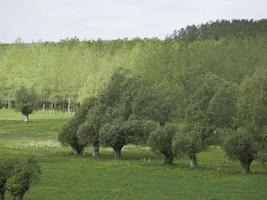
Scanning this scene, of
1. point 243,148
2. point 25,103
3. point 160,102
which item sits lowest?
point 243,148

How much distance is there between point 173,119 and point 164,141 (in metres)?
25.6

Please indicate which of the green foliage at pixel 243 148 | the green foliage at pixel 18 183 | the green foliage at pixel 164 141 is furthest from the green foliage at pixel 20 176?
the green foliage at pixel 164 141

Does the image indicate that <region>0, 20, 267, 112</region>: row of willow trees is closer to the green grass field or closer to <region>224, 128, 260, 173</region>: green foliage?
the green grass field

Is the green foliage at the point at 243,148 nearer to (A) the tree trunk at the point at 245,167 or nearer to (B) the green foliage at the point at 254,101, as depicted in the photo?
(A) the tree trunk at the point at 245,167

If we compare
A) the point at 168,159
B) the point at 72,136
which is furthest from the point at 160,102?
the point at 168,159

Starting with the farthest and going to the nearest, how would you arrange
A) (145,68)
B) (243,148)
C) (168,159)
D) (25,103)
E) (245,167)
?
(145,68)
(25,103)
(168,159)
(245,167)
(243,148)

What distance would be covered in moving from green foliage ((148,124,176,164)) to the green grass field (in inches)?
77.8

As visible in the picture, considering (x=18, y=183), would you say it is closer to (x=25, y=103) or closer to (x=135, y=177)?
(x=135, y=177)

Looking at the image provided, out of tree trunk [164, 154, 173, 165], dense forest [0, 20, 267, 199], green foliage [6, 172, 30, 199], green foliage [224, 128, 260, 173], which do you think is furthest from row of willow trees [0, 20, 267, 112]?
green foliage [6, 172, 30, 199]

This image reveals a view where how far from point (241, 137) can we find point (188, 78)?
73037 millimetres

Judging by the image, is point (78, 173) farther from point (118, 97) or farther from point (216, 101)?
point (216, 101)

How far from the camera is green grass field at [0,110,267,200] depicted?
54.3 meters

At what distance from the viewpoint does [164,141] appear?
79.2 m

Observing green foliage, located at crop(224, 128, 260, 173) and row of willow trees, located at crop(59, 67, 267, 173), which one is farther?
row of willow trees, located at crop(59, 67, 267, 173)
